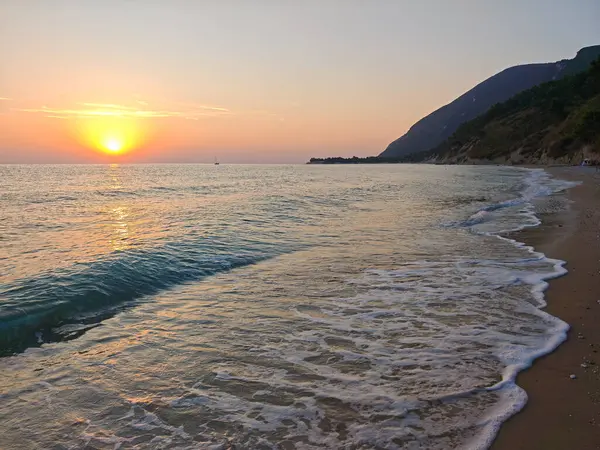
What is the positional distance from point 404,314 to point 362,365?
2.03m

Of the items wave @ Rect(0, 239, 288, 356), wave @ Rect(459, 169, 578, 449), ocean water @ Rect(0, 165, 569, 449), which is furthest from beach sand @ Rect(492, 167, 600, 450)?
wave @ Rect(0, 239, 288, 356)

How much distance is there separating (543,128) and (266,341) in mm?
114371

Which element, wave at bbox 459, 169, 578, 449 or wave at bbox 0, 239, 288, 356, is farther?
wave at bbox 0, 239, 288, 356

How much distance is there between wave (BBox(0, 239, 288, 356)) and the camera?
6.66 meters

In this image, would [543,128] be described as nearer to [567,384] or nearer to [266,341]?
[567,384]

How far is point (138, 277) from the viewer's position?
9352 mm

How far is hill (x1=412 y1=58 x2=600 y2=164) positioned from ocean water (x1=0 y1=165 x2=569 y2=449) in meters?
67.5

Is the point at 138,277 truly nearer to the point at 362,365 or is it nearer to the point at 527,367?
the point at 362,365

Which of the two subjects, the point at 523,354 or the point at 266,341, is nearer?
the point at 523,354

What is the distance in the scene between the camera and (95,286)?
8.52 meters

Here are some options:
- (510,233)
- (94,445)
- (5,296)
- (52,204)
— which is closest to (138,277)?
(5,296)

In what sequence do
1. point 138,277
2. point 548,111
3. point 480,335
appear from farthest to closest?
point 548,111, point 138,277, point 480,335

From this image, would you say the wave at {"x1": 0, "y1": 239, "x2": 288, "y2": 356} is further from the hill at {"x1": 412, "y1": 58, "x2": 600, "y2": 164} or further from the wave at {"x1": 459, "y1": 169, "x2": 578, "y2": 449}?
the hill at {"x1": 412, "y1": 58, "x2": 600, "y2": 164}

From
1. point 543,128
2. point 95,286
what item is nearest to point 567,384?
point 95,286
